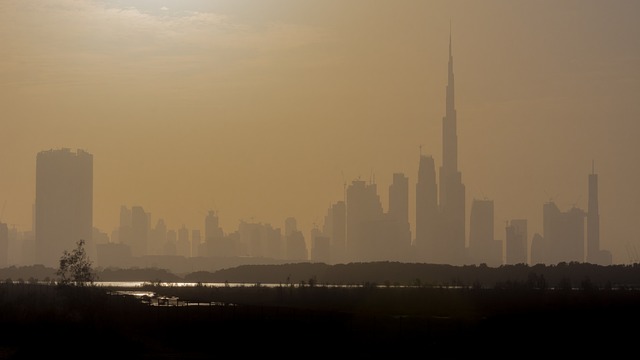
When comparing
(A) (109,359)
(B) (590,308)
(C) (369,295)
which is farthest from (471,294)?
(A) (109,359)

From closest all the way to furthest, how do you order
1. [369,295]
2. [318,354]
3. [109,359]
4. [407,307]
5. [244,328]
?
[109,359]
[318,354]
[244,328]
[407,307]
[369,295]

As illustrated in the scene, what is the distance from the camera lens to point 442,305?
14575 cm

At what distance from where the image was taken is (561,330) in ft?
317

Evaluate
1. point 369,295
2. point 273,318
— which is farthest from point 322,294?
point 273,318

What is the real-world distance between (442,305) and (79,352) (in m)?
77.1

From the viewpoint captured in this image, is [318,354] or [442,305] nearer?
[318,354]

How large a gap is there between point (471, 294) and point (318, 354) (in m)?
103

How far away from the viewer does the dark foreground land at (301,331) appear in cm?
7919

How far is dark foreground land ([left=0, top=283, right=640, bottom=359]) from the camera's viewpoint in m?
79.2

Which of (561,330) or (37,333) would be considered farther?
(561,330)

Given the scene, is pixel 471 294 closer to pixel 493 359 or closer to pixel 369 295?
pixel 369 295

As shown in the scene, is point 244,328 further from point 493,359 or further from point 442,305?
point 442,305

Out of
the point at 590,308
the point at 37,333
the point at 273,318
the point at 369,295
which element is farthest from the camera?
the point at 369,295

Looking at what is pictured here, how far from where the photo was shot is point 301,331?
9531 cm
